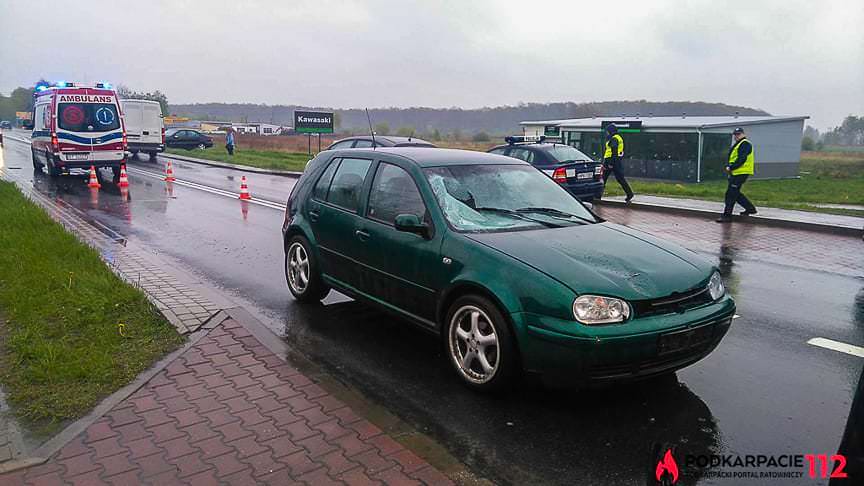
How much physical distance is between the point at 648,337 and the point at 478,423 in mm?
1165

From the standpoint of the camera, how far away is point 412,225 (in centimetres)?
495

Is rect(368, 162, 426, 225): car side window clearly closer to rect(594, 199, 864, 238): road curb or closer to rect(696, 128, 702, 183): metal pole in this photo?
rect(594, 199, 864, 238): road curb

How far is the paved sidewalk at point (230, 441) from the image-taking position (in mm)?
3443

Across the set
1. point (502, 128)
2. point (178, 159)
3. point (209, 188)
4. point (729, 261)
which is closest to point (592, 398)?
point (729, 261)

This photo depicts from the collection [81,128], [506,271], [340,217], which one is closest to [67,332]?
[340,217]

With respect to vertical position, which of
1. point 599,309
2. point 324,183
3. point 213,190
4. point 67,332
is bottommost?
point 213,190

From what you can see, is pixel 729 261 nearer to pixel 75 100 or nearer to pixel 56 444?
pixel 56 444

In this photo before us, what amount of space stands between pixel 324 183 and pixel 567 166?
9.30 metres

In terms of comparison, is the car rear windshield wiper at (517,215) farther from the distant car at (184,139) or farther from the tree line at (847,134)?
the tree line at (847,134)

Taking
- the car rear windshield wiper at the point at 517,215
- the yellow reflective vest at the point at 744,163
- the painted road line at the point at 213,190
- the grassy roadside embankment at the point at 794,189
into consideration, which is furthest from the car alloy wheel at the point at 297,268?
the grassy roadside embankment at the point at 794,189

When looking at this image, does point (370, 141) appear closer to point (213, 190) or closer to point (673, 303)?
point (213, 190)

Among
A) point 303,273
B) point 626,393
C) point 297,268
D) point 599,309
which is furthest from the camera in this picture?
point 297,268

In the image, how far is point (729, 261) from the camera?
9.13 metres

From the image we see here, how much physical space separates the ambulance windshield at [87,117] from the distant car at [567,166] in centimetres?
1276
